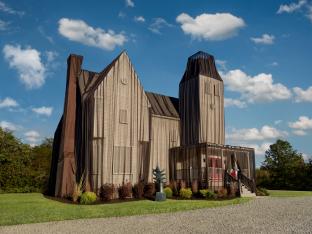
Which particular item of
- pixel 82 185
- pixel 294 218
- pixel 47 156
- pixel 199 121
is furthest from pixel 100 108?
pixel 47 156

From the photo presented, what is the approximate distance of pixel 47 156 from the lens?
5444 cm

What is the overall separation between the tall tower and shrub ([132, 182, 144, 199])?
754cm

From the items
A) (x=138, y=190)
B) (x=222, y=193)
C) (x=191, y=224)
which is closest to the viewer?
(x=191, y=224)

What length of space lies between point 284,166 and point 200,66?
24.7 meters

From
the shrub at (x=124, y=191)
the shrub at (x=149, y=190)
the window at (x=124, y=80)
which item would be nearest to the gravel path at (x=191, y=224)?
the shrub at (x=124, y=191)

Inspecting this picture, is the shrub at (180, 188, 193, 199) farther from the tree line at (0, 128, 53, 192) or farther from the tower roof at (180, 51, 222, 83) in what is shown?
the tree line at (0, 128, 53, 192)

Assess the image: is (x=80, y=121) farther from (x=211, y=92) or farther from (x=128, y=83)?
(x=211, y=92)

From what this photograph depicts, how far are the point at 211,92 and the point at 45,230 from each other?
868 inches

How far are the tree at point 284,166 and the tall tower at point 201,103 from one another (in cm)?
1947

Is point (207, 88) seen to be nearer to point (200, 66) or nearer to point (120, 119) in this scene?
point (200, 66)

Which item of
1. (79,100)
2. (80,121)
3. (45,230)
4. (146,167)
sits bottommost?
(45,230)

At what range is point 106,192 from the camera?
902 inches

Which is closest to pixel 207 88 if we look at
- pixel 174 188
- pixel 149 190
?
pixel 174 188

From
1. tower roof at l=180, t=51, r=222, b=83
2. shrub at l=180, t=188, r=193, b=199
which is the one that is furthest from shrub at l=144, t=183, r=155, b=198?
tower roof at l=180, t=51, r=222, b=83
